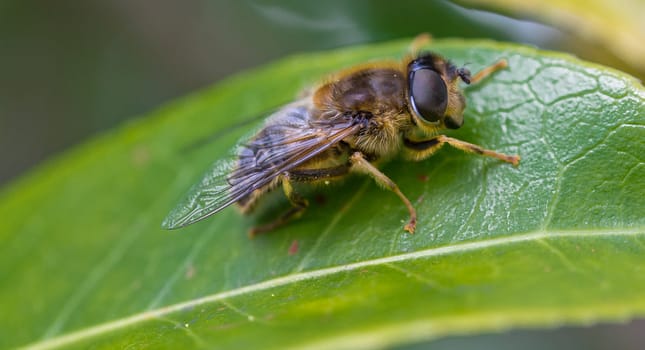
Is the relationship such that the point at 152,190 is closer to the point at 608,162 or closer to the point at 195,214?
the point at 195,214

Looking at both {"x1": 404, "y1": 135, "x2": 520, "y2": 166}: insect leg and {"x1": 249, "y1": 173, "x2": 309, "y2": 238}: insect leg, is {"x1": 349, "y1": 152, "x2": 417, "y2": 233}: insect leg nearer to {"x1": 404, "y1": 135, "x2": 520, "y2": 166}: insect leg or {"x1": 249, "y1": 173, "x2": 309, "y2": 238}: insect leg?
{"x1": 404, "y1": 135, "x2": 520, "y2": 166}: insect leg

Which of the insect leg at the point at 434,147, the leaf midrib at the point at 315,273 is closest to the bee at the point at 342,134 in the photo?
the insect leg at the point at 434,147

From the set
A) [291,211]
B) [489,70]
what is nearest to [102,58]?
[291,211]

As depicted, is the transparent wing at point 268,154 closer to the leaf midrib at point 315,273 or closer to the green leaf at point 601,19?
the leaf midrib at point 315,273

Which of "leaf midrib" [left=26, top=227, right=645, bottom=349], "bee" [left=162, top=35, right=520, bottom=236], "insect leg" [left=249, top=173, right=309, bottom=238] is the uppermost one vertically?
"bee" [left=162, top=35, right=520, bottom=236]

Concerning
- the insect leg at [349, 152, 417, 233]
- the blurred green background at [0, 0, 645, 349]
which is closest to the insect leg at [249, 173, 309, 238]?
the insect leg at [349, 152, 417, 233]

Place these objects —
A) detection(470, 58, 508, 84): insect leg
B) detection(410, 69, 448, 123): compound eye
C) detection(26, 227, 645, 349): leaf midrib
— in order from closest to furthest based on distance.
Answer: detection(26, 227, 645, 349): leaf midrib < detection(470, 58, 508, 84): insect leg < detection(410, 69, 448, 123): compound eye

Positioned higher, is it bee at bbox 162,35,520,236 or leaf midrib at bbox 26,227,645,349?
bee at bbox 162,35,520,236
